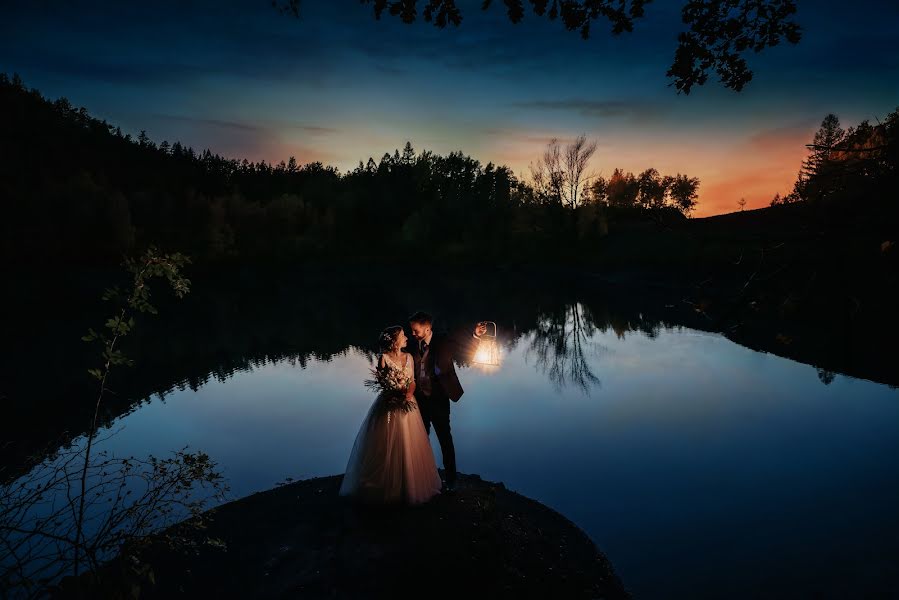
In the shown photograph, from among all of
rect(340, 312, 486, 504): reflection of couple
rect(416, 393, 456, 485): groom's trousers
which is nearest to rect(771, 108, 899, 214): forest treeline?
rect(340, 312, 486, 504): reflection of couple

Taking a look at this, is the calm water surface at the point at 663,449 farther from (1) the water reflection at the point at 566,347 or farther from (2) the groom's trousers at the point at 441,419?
(2) the groom's trousers at the point at 441,419

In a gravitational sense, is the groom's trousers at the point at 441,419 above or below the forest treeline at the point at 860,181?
below

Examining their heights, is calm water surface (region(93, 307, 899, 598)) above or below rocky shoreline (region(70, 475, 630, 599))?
below

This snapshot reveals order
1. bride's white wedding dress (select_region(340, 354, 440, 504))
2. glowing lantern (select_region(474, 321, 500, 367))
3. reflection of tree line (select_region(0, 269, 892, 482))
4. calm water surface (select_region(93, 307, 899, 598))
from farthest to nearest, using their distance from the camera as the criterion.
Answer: reflection of tree line (select_region(0, 269, 892, 482))
glowing lantern (select_region(474, 321, 500, 367))
calm water surface (select_region(93, 307, 899, 598))
bride's white wedding dress (select_region(340, 354, 440, 504))

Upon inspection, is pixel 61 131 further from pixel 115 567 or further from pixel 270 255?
pixel 115 567

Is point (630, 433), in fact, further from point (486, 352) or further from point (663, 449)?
point (486, 352)

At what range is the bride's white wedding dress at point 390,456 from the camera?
7.12 metres

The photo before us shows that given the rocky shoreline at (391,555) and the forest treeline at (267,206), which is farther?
the forest treeline at (267,206)

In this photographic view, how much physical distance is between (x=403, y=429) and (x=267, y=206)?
8622 centimetres

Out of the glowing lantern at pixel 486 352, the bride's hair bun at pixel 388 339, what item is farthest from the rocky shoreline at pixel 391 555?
the bride's hair bun at pixel 388 339

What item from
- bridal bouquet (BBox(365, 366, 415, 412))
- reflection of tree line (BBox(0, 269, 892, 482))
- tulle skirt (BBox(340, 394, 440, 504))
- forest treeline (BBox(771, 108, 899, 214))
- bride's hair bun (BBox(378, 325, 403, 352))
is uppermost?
forest treeline (BBox(771, 108, 899, 214))

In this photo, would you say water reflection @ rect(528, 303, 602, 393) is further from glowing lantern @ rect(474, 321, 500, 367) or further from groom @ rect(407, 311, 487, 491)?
glowing lantern @ rect(474, 321, 500, 367)

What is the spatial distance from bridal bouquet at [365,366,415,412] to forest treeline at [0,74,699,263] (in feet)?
117

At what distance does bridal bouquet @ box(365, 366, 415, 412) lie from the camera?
714 cm
